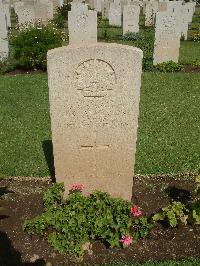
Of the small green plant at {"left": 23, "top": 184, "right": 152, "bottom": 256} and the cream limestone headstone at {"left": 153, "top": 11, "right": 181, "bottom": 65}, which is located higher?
the cream limestone headstone at {"left": 153, "top": 11, "right": 181, "bottom": 65}

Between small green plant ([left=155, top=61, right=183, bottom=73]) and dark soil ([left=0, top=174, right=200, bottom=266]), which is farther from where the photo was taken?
small green plant ([left=155, top=61, right=183, bottom=73])

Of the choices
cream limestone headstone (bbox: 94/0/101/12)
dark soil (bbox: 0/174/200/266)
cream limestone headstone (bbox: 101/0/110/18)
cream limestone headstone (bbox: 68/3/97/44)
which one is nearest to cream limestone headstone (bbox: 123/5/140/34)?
cream limestone headstone (bbox: 68/3/97/44)

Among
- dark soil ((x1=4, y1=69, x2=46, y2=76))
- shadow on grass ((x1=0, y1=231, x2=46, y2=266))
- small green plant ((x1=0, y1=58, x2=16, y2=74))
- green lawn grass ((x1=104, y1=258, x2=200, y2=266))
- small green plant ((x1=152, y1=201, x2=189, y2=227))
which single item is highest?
small green plant ((x1=0, y1=58, x2=16, y2=74))

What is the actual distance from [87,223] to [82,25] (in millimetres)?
10078

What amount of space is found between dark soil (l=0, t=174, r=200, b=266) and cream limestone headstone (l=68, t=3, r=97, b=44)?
8.97m

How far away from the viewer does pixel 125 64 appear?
155 inches

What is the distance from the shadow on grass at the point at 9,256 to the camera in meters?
3.90

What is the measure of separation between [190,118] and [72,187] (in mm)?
4217

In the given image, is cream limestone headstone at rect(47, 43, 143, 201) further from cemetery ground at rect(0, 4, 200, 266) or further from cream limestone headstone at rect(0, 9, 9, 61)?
cream limestone headstone at rect(0, 9, 9, 61)

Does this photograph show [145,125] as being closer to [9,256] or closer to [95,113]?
[95,113]

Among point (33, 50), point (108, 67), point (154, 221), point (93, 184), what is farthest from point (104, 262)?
point (33, 50)

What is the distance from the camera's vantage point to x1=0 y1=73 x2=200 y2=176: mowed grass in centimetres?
600

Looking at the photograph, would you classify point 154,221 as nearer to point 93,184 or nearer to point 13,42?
point 93,184

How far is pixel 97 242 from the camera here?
13.9 ft
